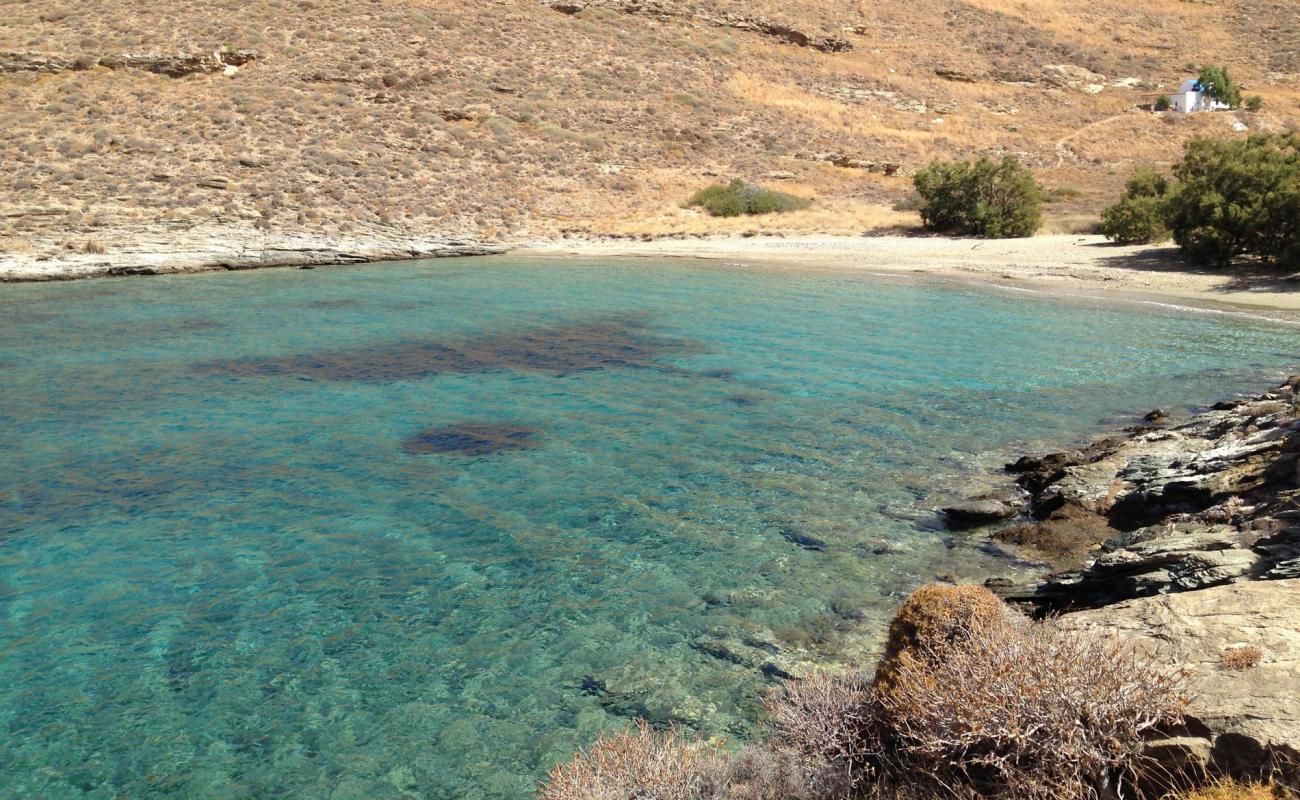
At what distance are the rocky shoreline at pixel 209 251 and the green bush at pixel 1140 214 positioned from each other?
72.5ft

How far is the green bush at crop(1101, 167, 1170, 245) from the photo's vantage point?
26.8 m

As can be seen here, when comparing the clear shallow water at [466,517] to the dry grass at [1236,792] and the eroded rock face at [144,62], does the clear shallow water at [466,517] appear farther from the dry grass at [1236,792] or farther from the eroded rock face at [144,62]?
the eroded rock face at [144,62]

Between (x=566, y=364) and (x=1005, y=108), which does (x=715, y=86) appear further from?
(x=566, y=364)

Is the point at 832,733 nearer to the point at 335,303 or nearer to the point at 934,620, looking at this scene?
the point at 934,620

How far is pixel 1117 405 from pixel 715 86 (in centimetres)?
4286

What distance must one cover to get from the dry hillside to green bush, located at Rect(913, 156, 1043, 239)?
2.61 meters

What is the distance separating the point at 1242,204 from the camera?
2253 cm

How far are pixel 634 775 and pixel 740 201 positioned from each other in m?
35.7

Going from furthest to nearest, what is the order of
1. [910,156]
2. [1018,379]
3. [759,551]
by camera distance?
[910,156]
[1018,379]
[759,551]

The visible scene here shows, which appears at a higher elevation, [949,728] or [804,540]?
[949,728]

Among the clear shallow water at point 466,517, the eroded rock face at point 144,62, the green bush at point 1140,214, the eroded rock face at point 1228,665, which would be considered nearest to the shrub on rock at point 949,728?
the eroded rock face at point 1228,665

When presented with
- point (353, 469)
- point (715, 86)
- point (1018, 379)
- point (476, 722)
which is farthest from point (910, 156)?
point (476, 722)

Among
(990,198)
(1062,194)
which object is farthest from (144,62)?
(1062,194)

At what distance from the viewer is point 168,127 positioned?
1403 inches
